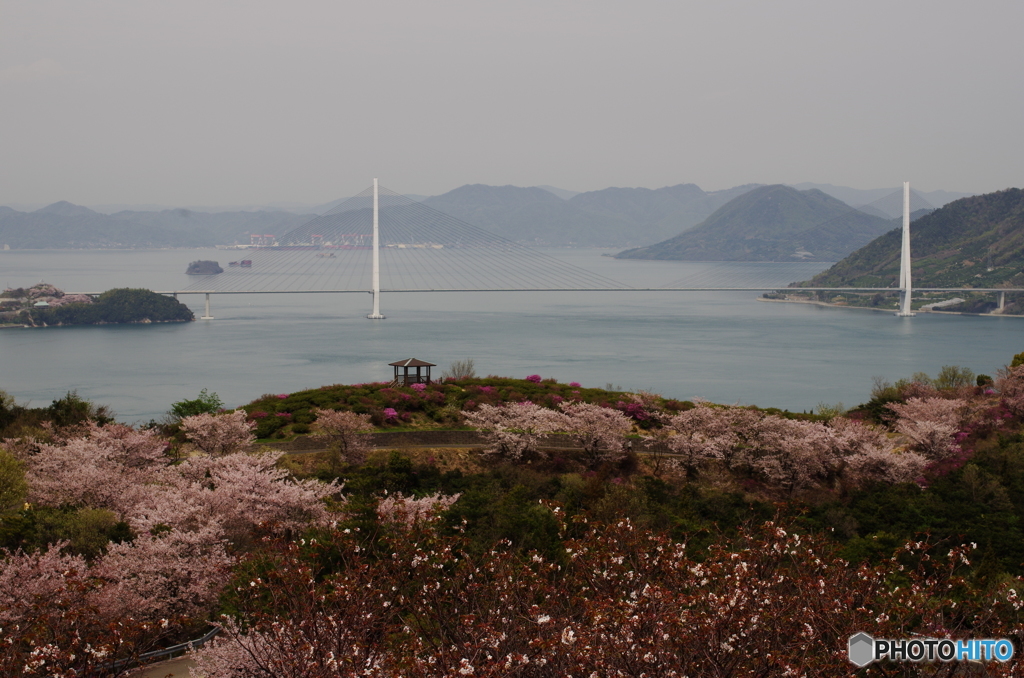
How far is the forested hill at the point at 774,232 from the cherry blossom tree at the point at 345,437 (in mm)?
137974

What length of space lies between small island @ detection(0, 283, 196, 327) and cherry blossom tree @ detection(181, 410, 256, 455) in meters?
54.0

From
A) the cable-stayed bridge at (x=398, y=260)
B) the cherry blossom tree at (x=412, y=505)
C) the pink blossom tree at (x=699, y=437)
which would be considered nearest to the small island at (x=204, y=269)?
the cable-stayed bridge at (x=398, y=260)

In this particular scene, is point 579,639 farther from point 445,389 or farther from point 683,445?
point 445,389

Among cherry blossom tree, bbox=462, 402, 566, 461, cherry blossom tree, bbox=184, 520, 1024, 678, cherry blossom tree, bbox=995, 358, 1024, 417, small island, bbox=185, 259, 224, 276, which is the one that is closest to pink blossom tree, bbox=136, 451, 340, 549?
cherry blossom tree, bbox=184, 520, 1024, 678

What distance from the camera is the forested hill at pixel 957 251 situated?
282ft

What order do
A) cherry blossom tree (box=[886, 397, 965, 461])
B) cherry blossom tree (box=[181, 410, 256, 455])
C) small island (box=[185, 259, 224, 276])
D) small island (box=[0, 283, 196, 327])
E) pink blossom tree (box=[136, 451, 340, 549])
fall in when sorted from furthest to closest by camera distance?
small island (box=[185, 259, 224, 276])
small island (box=[0, 283, 196, 327])
cherry blossom tree (box=[886, 397, 965, 461])
cherry blossom tree (box=[181, 410, 256, 455])
pink blossom tree (box=[136, 451, 340, 549])

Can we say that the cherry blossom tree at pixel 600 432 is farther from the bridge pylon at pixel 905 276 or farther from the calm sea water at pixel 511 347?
the bridge pylon at pixel 905 276

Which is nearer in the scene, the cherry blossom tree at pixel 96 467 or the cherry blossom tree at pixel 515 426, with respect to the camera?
the cherry blossom tree at pixel 96 467

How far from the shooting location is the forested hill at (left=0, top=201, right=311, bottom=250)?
162000 millimetres

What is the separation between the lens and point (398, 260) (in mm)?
95562

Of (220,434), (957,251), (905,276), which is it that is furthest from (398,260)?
(220,434)

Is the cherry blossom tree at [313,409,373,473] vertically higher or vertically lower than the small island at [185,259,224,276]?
lower

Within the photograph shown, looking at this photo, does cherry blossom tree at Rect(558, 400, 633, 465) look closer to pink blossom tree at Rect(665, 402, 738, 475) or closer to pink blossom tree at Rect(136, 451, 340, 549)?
pink blossom tree at Rect(665, 402, 738, 475)

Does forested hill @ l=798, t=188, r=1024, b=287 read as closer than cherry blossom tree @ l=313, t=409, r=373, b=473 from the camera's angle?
No
